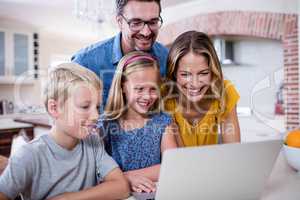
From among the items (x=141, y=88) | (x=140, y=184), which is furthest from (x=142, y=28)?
(x=140, y=184)

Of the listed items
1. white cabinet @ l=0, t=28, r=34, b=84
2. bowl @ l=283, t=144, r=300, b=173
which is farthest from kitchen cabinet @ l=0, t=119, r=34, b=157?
bowl @ l=283, t=144, r=300, b=173

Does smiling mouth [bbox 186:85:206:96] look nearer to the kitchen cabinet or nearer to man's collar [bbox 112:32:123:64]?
man's collar [bbox 112:32:123:64]

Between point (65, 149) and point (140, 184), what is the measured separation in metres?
0.18

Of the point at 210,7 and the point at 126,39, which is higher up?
the point at 210,7

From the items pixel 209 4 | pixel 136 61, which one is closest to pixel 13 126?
pixel 209 4

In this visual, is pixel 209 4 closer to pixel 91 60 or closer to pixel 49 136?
pixel 91 60

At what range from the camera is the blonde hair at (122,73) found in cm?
69

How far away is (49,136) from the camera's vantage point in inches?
25.2

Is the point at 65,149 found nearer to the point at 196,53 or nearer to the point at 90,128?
the point at 90,128

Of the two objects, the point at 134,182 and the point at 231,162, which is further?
the point at 134,182

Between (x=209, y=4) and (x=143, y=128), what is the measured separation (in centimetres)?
64

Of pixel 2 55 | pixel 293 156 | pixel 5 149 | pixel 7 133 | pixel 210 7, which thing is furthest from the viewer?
pixel 2 55

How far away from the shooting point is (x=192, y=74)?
73 cm

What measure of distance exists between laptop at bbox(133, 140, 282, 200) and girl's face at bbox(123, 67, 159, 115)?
0.20m
